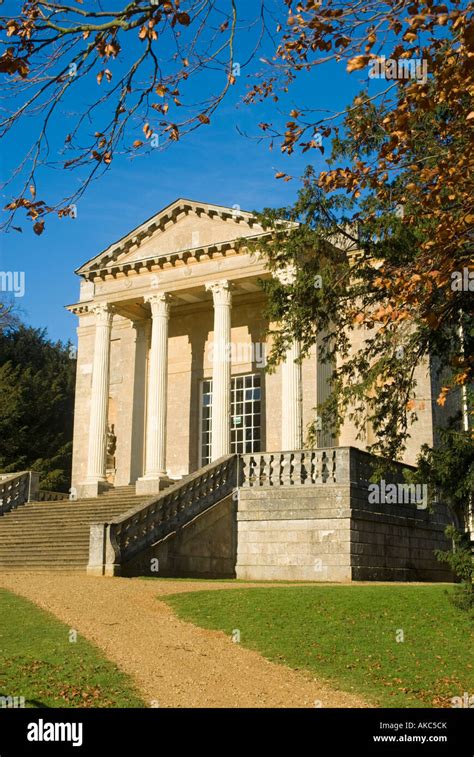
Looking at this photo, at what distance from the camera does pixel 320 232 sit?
16359 mm

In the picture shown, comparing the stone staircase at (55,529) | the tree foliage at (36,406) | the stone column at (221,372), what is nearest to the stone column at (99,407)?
the stone staircase at (55,529)

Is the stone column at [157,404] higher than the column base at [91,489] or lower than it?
higher

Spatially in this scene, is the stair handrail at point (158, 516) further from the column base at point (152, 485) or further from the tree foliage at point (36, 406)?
the tree foliage at point (36, 406)

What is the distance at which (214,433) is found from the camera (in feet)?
91.6

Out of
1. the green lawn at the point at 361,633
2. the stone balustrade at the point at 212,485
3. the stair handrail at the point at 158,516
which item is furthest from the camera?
the stone balustrade at the point at 212,485

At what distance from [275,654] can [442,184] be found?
6.98 meters

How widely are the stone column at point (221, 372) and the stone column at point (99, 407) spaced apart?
4.76m

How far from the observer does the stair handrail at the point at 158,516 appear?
1969cm

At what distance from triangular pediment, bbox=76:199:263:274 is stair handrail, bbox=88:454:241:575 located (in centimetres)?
909

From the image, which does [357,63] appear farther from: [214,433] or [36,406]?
[36,406]

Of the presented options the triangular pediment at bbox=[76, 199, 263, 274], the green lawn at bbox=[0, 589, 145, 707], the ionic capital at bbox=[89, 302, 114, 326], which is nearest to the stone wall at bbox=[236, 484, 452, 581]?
the green lawn at bbox=[0, 589, 145, 707]
